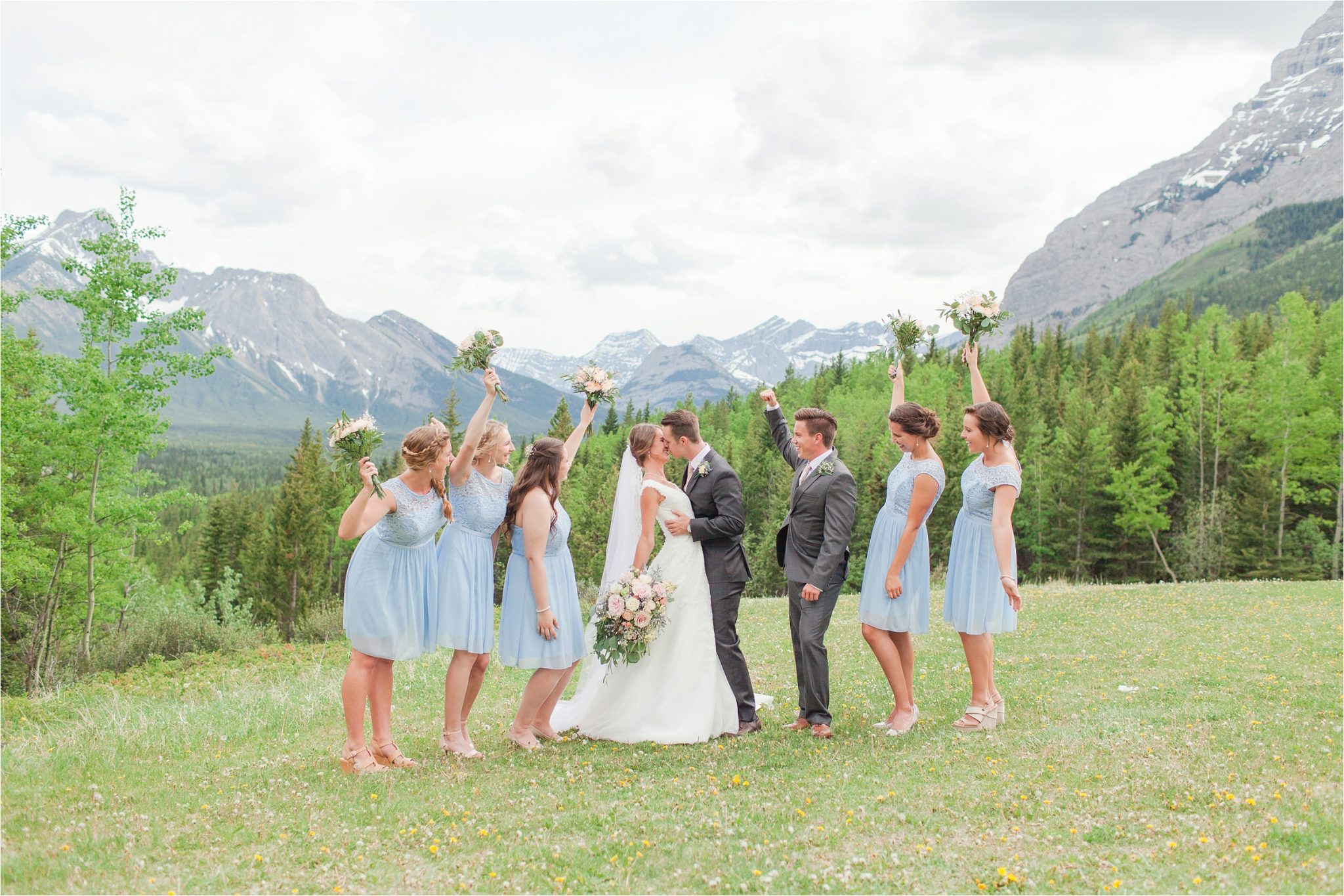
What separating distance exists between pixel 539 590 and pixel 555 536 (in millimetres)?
549

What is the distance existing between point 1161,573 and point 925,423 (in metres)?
58.6

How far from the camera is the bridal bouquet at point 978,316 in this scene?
9500mm

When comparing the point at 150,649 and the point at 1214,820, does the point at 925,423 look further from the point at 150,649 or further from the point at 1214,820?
the point at 150,649

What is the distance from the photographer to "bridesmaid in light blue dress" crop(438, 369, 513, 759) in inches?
312

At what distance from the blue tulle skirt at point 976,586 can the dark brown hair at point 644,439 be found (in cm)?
320

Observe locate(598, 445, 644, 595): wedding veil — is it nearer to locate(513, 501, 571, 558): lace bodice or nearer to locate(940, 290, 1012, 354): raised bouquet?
locate(513, 501, 571, 558): lace bodice

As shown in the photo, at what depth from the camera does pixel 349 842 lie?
5.76 meters

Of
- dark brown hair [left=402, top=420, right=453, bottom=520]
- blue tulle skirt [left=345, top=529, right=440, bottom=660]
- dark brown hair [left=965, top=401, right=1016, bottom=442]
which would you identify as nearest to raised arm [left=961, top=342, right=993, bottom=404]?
dark brown hair [left=965, top=401, right=1016, bottom=442]

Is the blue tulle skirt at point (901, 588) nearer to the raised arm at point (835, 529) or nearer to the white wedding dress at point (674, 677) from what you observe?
the raised arm at point (835, 529)

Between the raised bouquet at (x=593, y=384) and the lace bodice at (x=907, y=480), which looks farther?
the raised bouquet at (x=593, y=384)

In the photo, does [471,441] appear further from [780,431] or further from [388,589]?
[780,431]

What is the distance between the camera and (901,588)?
342 inches

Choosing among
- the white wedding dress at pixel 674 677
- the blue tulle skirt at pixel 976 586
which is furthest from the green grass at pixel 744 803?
the blue tulle skirt at pixel 976 586

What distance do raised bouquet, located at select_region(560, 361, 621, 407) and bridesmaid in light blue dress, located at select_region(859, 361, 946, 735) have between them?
305 centimetres
